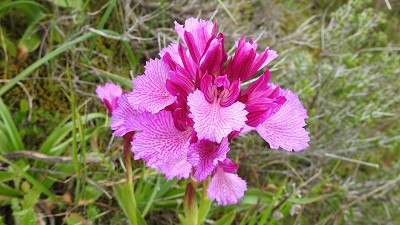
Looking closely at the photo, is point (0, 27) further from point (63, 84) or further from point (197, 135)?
point (197, 135)

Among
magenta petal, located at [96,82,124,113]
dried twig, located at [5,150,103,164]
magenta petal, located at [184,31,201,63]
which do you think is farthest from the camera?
dried twig, located at [5,150,103,164]

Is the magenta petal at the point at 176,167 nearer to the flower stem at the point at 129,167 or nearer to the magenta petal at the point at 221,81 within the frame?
the flower stem at the point at 129,167

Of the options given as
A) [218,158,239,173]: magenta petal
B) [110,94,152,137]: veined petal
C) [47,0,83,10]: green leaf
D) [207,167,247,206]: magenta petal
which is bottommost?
[207,167,247,206]: magenta petal

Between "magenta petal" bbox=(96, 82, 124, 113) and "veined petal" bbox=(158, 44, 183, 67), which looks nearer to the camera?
"veined petal" bbox=(158, 44, 183, 67)

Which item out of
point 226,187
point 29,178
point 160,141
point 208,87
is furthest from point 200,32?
point 29,178

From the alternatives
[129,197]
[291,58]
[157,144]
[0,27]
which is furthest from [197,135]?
[291,58]

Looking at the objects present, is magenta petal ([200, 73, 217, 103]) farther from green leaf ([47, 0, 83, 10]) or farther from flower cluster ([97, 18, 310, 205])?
green leaf ([47, 0, 83, 10])

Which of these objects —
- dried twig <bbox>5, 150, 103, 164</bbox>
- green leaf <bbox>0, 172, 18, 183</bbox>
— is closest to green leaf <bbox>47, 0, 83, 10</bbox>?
dried twig <bbox>5, 150, 103, 164</bbox>
